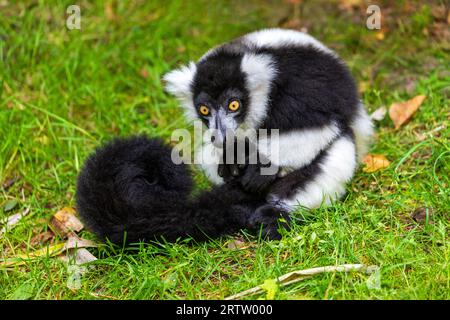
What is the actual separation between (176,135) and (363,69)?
A: 203 cm

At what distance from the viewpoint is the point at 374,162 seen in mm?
5164

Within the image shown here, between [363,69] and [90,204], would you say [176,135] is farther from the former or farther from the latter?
[363,69]

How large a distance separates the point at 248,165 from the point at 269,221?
19.4 inches

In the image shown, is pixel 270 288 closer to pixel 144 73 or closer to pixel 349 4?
pixel 144 73

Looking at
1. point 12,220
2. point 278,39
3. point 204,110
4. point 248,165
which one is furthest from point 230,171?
point 12,220

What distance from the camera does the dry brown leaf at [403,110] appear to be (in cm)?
560

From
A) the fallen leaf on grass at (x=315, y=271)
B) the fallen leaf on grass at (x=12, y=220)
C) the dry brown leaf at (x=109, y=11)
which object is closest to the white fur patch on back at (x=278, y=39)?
the fallen leaf on grass at (x=315, y=271)

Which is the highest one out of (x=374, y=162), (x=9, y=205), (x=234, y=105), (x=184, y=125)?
(x=234, y=105)

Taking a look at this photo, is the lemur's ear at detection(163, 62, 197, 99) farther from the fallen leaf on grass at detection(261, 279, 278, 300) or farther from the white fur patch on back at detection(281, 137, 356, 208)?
the fallen leaf on grass at detection(261, 279, 278, 300)

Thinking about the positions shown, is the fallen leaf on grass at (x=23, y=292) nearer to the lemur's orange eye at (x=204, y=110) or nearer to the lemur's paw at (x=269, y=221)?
the lemur's paw at (x=269, y=221)
